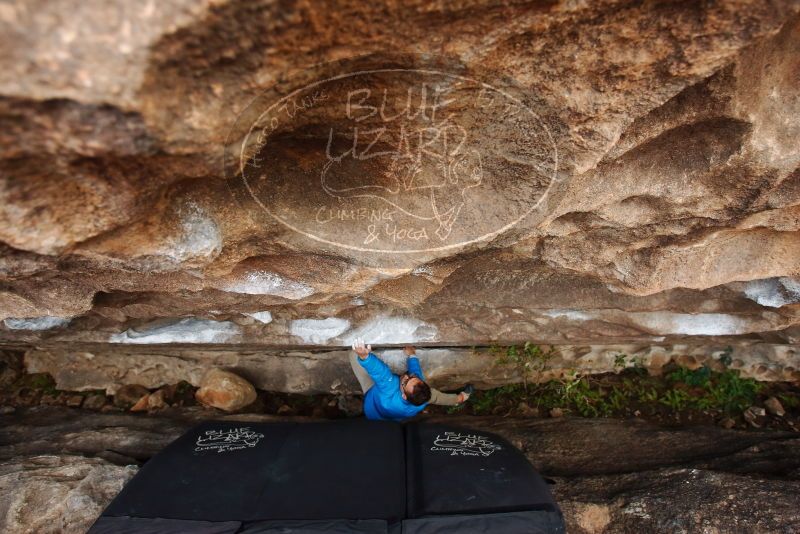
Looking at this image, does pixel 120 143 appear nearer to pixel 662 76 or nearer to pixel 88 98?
pixel 88 98

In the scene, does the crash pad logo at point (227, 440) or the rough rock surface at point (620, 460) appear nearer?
the rough rock surface at point (620, 460)

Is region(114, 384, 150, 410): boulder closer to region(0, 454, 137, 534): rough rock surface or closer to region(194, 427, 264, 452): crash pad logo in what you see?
region(0, 454, 137, 534): rough rock surface

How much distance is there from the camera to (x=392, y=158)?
1709mm

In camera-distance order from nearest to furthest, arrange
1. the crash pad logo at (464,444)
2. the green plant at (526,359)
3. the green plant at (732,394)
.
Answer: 1. the crash pad logo at (464,444)
2. the green plant at (526,359)
3. the green plant at (732,394)

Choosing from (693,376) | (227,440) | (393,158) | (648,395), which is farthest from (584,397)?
(393,158)

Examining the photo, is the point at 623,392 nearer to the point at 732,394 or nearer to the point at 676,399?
the point at 676,399

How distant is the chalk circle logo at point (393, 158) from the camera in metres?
1.41

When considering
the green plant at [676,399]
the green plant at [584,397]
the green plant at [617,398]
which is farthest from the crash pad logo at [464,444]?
the green plant at [676,399]

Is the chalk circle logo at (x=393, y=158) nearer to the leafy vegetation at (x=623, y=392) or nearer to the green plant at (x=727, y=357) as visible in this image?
the leafy vegetation at (x=623, y=392)

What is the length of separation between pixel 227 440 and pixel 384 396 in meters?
1.00

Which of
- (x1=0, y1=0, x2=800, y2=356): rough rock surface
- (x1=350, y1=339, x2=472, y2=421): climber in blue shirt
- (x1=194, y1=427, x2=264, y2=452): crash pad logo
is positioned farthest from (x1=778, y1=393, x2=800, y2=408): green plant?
(x1=194, y1=427, x2=264, y2=452): crash pad logo

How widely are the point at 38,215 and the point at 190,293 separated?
1186mm

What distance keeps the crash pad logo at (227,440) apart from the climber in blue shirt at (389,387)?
777 mm

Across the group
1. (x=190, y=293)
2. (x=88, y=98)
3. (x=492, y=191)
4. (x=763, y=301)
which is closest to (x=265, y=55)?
(x=88, y=98)
